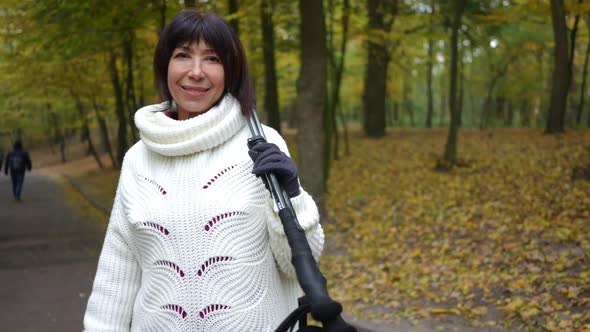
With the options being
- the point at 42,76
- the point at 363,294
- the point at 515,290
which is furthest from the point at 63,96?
the point at 515,290

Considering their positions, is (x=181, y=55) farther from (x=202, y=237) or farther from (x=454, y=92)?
(x=454, y=92)

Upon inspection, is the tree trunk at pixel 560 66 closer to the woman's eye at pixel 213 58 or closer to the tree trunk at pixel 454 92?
the tree trunk at pixel 454 92

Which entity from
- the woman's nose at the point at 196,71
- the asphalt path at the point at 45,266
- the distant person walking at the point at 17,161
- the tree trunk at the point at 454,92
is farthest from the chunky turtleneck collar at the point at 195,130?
the distant person walking at the point at 17,161

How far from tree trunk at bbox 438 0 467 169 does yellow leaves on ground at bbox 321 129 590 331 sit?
1.36 feet

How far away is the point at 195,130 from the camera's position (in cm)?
197

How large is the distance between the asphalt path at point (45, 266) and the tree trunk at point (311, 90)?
13.6 ft

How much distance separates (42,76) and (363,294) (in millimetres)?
15703

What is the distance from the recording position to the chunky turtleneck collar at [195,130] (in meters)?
1.97

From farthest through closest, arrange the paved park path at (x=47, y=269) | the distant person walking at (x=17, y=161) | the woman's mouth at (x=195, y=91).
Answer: the distant person walking at (x=17, y=161) < the paved park path at (x=47, y=269) < the woman's mouth at (x=195, y=91)

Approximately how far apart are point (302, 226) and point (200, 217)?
1.20 feet

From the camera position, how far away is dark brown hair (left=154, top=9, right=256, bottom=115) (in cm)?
200

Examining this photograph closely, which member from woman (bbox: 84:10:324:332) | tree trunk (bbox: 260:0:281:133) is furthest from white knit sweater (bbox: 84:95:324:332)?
tree trunk (bbox: 260:0:281:133)

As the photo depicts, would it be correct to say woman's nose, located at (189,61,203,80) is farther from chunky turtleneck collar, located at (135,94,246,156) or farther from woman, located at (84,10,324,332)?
chunky turtleneck collar, located at (135,94,246,156)

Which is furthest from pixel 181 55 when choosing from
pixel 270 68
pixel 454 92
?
pixel 270 68
